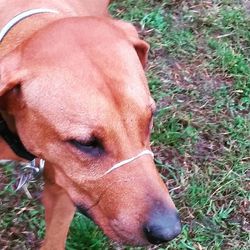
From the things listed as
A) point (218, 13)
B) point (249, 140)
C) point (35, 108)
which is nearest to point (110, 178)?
point (35, 108)

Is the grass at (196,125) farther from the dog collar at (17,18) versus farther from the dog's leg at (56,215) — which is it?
the dog collar at (17,18)

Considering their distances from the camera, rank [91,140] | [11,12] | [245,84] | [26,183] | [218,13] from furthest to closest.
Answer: [218,13] < [245,84] < [26,183] < [11,12] < [91,140]

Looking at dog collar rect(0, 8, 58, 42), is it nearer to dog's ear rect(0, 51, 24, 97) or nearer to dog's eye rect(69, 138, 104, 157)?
dog's ear rect(0, 51, 24, 97)

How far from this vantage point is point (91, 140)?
2275 mm

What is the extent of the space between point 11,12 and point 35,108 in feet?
2.10

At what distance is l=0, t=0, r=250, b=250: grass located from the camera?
11.2 ft

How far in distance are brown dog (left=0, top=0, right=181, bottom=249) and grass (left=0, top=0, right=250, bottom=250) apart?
983mm

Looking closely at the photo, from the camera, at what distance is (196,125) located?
3943 mm

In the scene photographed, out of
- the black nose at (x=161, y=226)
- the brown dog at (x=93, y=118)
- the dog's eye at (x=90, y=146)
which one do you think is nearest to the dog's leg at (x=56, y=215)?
the brown dog at (x=93, y=118)

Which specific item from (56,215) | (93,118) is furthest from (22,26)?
(56,215)

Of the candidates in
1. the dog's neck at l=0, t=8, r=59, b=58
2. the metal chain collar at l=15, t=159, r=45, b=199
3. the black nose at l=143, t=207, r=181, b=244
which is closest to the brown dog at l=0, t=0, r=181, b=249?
the black nose at l=143, t=207, r=181, b=244

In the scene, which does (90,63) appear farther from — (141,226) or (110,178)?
(141,226)

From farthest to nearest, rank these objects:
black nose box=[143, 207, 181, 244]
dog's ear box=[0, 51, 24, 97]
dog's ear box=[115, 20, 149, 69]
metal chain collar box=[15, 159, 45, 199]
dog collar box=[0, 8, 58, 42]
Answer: metal chain collar box=[15, 159, 45, 199] < dog collar box=[0, 8, 58, 42] < dog's ear box=[115, 20, 149, 69] < dog's ear box=[0, 51, 24, 97] < black nose box=[143, 207, 181, 244]

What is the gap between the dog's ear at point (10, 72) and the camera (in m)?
2.36
